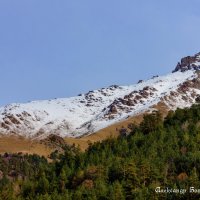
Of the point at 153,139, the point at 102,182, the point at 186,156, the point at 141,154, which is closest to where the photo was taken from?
the point at 102,182

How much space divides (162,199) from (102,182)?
25.7 m

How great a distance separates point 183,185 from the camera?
124 meters

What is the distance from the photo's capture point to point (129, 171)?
146125 mm

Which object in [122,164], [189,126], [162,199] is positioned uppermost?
[189,126]

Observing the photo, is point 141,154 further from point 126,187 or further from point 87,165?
point 126,187

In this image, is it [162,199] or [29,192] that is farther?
[29,192]

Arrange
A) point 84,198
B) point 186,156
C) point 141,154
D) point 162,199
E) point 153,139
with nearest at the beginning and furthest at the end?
1. point 162,199
2. point 84,198
3. point 186,156
4. point 141,154
5. point 153,139

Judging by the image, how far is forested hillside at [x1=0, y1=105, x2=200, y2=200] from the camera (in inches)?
5217

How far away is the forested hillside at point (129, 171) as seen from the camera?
13250 cm

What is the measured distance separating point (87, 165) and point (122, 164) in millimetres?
17496

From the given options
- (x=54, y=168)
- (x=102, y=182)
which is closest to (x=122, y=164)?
(x=102, y=182)

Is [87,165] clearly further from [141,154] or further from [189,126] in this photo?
[189,126]

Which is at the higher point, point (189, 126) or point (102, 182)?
point (189, 126)

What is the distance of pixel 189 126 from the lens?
7623 inches
